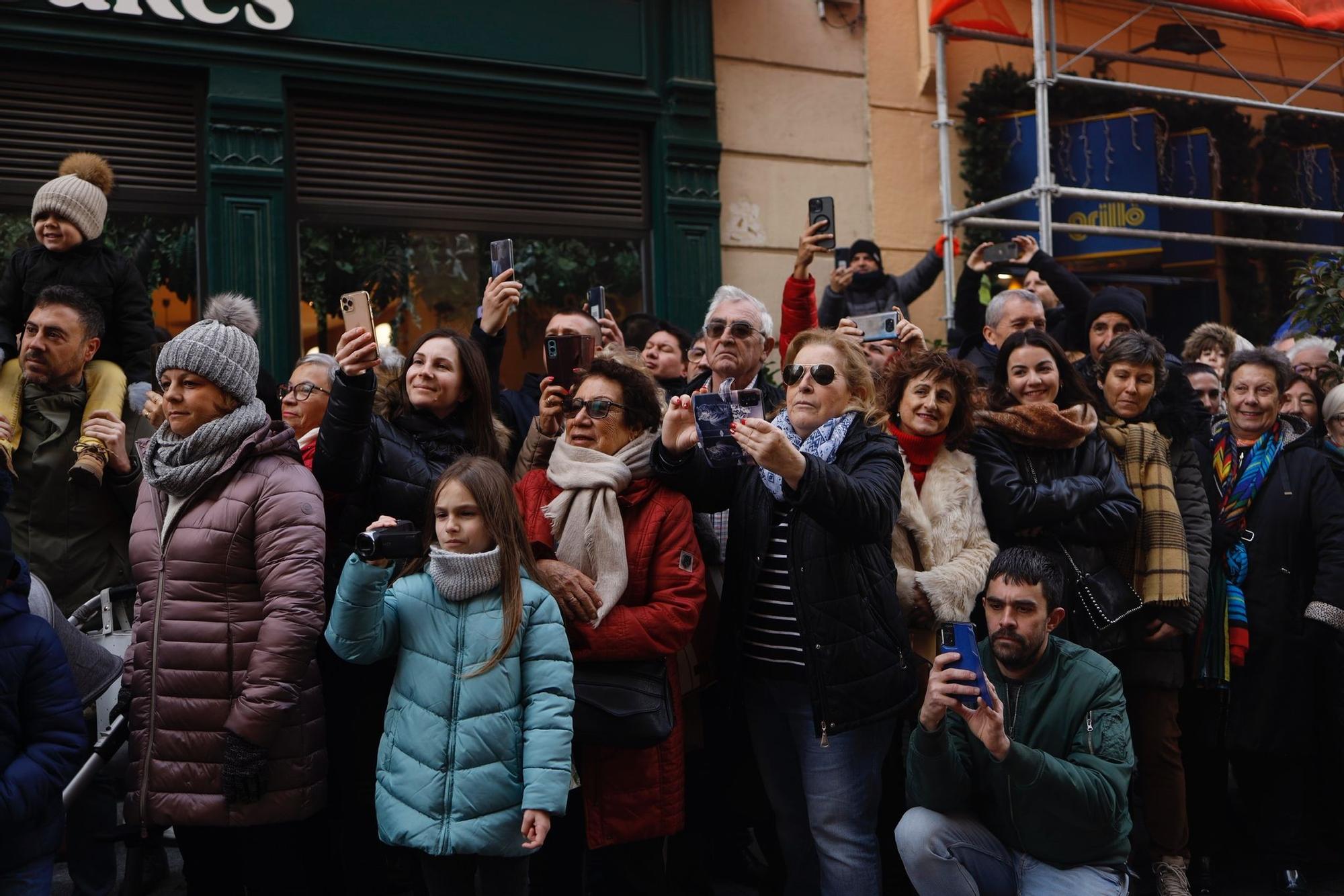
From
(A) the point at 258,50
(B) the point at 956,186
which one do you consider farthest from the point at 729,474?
(B) the point at 956,186

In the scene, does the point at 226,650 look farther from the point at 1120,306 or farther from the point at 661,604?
the point at 1120,306

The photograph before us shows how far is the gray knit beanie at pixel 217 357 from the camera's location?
13.0ft

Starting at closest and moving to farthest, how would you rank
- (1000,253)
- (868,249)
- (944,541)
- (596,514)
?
(596,514)
(944,541)
(1000,253)
(868,249)

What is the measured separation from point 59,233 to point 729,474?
311 cm

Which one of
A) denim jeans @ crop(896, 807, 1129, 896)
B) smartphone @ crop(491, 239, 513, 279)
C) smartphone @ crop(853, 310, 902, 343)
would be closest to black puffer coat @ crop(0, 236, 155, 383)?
smartphone @ crop(491, 239, 513, 279)

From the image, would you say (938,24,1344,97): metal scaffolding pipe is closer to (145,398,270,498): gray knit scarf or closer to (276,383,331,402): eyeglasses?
(276,383,331,402): eyeglasses

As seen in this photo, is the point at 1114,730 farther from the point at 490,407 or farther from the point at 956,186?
the point at 956,186

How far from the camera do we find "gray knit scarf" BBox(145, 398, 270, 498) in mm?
3920

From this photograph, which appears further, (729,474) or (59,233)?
(59,233)

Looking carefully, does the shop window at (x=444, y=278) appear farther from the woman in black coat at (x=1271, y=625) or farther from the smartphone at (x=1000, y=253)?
the woman in black coat at (x=1271, y=625)

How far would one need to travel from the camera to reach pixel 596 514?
416 centimetres

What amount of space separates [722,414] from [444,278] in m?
4.60

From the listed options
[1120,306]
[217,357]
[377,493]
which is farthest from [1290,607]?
[217,357]

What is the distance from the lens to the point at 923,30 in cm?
950
